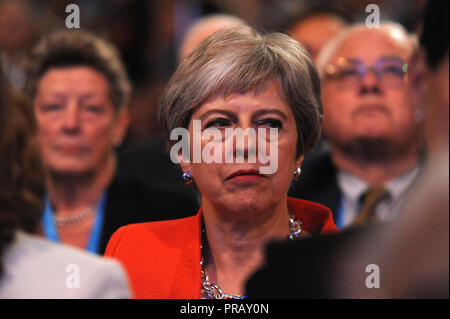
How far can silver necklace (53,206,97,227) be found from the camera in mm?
2650

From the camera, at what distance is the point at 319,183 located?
224 cm

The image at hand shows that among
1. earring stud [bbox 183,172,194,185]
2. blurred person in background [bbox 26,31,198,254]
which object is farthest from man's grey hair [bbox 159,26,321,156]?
blurred person in background [bbox 26,31,198,254]

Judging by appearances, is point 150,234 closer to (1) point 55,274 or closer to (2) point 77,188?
(1) point 55,274

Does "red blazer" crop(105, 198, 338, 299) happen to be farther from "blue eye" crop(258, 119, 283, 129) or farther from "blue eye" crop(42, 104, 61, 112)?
"blue eye" crop(42, 104, 61, 112)

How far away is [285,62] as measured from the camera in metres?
1.78

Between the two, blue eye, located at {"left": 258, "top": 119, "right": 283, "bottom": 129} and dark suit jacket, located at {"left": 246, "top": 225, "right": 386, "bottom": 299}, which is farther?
blue eye, located at {"left": 258, "top": 119, "right": 283, "bottom": 129}

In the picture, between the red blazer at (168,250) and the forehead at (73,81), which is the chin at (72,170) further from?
the red blazer at (168,250)

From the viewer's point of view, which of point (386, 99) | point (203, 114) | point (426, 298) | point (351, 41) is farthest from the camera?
point (351, 41)

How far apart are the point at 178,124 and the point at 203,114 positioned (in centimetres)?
8

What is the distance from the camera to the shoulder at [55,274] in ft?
4.52

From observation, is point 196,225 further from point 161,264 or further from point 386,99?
point 386,99

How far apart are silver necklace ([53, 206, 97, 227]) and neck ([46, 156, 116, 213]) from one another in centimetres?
4

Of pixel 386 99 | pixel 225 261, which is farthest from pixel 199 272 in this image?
pixel 386 99

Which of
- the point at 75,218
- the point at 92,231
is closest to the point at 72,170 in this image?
the point at 75,218
